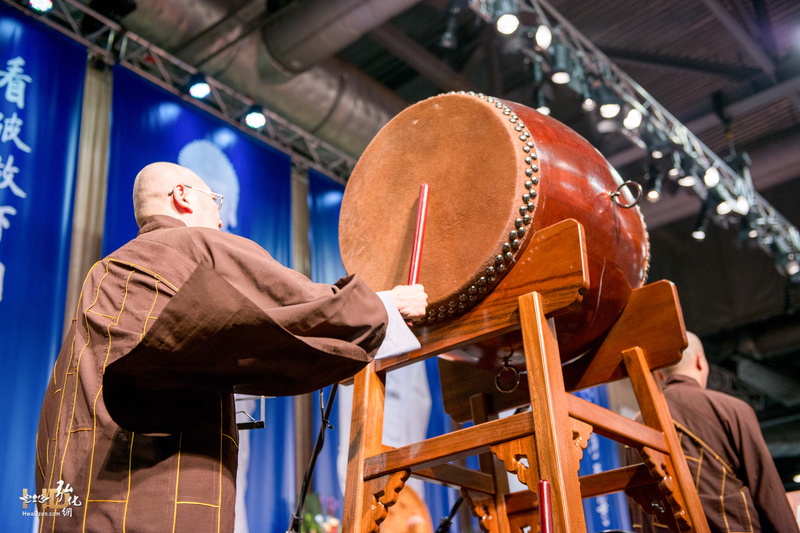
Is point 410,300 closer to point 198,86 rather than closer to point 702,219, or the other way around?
point 198,86

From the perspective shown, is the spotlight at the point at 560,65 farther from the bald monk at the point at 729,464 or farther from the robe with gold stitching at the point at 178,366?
the robe with gold stitching at the point at 178,366

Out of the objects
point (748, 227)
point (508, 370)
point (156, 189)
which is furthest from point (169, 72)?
point (748, 227)

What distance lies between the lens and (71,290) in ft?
13.0

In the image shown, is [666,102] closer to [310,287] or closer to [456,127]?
[456,127]

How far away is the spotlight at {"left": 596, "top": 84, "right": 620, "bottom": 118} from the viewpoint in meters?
5.30

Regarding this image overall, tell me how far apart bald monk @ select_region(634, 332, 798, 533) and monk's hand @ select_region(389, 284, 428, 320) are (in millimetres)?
1126

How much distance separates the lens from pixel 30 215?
387 cm

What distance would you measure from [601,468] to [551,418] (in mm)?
6668

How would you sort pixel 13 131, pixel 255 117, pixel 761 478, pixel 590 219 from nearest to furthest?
pixel 590 219, pixel 761 478, pixel 13 131, pixel 255 117

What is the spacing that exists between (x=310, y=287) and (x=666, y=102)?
21.3 feet

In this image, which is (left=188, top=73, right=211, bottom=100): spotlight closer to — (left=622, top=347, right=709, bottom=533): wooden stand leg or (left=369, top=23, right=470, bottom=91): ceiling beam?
(left=369, top=23, right=470, bottom=91): ceiling beam

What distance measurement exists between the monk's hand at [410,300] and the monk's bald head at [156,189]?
0.55 meters

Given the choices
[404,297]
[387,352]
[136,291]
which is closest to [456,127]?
[404,297]

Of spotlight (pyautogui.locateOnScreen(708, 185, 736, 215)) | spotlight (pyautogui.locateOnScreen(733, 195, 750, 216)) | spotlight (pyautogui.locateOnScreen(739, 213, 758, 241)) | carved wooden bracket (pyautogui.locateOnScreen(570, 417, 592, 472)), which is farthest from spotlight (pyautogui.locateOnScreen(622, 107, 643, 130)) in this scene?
carved wooden bracket (pyautogui.locateOnScreen(570, 417, 592, 472))
